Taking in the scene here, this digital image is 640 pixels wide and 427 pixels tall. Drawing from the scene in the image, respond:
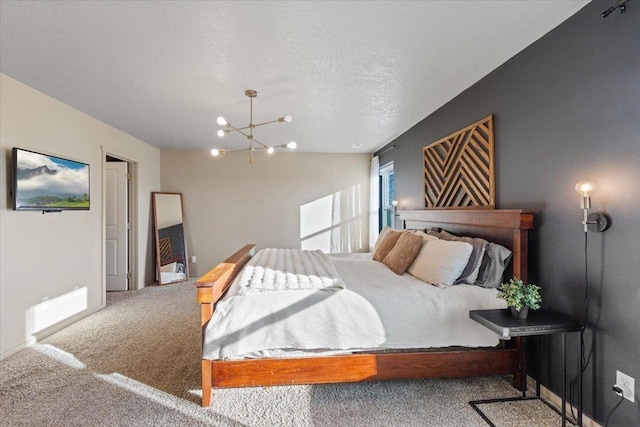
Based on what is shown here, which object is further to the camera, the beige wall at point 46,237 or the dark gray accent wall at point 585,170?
the beige wall at point 46,237

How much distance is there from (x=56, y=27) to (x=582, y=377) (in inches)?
151

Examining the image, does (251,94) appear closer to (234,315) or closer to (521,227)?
(234,315)

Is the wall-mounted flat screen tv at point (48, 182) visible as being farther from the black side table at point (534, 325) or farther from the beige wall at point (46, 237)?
the black side table at point (534, 325)

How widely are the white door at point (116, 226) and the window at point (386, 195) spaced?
4.28 meters

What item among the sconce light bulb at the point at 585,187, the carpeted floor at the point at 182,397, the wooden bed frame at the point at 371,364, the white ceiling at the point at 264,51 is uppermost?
the white ceiling at the point at 264,51

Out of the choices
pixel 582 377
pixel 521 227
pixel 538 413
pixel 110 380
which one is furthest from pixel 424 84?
pixel 110 380

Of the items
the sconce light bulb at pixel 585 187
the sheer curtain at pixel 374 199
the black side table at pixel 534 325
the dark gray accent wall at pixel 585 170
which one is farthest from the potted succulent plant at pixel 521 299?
the sheer curtain at pixel 374 199

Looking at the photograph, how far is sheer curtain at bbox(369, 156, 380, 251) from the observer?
18.0 feet

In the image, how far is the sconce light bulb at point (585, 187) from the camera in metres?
1.60

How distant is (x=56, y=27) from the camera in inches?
75.4

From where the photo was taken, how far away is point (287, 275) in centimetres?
230

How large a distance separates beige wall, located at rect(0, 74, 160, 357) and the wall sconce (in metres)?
4.21

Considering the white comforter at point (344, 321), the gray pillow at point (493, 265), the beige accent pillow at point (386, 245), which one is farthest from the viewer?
the beige accent pillow at point (386, 245)

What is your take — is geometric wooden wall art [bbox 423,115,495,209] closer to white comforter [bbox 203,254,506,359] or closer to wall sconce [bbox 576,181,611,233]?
wall sconce [bbox 576,181,611,233]
